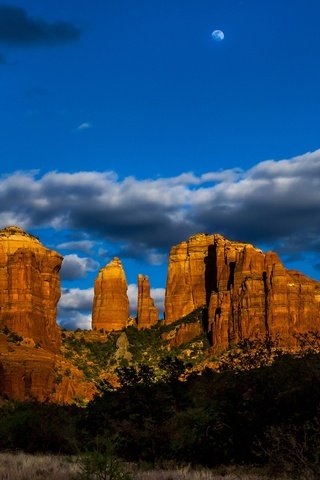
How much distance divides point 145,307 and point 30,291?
2324 inches

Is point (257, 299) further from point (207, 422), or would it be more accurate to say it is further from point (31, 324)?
point (207, 422)

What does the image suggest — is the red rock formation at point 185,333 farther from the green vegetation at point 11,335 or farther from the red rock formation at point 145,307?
the green vegetation at point 11,335

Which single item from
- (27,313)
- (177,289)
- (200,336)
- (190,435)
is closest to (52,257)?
(27,313)

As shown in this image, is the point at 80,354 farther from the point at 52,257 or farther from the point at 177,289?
the point at 177,289

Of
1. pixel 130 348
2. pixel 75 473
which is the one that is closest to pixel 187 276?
pixel 130 348

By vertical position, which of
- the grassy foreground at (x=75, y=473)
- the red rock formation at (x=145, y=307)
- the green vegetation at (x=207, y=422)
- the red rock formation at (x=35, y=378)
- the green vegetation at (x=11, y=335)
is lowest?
the grassy foreground at (x=75, y=473)

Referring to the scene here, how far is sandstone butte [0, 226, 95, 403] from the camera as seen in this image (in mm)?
97188

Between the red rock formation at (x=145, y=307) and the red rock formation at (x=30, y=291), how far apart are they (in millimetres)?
44539

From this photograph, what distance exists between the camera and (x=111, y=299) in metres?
190

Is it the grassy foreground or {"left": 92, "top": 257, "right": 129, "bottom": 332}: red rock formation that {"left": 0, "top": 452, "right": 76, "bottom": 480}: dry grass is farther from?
{"left": 92, "top": 257, "right": 129, "bottom": 332}: red rock formation

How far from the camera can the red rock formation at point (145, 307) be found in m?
186

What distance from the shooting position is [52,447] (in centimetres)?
3400

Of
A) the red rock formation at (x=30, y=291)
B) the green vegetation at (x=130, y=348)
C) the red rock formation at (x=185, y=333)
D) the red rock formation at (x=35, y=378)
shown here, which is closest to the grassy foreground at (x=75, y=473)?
the red rock formation at (x=35, y=378)

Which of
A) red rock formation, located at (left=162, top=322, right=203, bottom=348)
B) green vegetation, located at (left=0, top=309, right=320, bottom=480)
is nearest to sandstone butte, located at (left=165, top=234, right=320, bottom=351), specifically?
red rock formation, located at (left=162, top=322, right=203, bottom=348)
